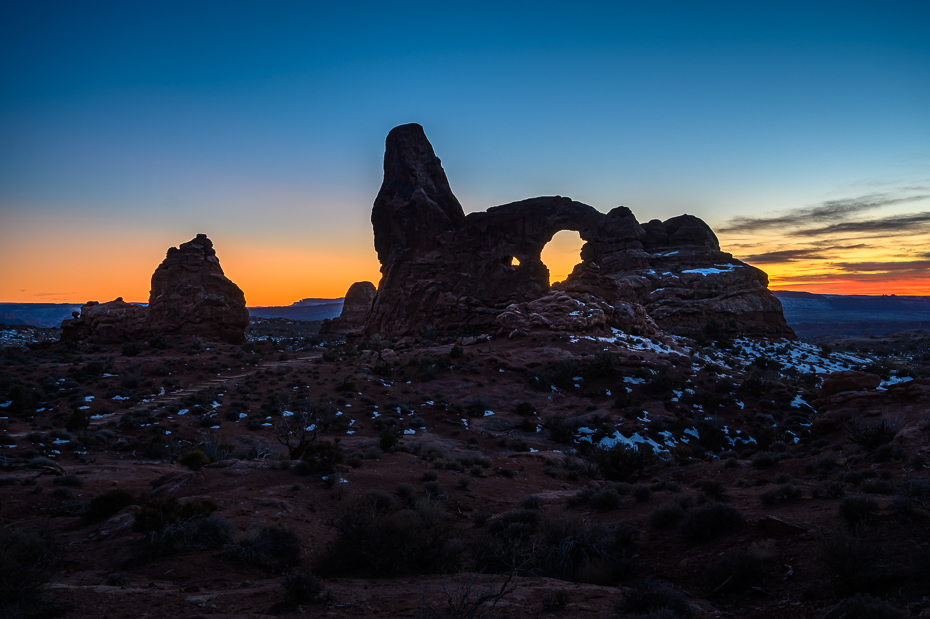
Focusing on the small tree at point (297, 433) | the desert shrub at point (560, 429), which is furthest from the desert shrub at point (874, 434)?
the small tree at point (297, 433)

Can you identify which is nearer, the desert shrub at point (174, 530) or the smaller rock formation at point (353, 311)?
the desert shrub at point (174, 530)

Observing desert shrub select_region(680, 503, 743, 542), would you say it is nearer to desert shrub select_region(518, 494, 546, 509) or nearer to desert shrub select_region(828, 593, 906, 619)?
desert shrub select_region(828, 593, 906, 619)

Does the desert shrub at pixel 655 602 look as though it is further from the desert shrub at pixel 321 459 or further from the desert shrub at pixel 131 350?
the desert shrub at pixel 131 350

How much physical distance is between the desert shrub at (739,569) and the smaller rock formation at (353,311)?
68299 mm

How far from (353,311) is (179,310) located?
1603 inches

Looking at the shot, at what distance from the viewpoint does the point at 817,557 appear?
19.2 feet

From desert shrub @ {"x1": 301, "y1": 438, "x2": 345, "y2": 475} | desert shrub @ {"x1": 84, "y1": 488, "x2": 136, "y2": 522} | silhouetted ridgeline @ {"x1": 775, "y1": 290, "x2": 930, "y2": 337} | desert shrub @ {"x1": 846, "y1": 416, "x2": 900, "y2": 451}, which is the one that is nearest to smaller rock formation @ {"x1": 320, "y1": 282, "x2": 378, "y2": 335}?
desert shrub @ {"x1": 301, "y1": 438, "x2": 345, "y2": 475}

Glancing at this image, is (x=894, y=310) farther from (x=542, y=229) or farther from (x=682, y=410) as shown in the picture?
(x=682, y=410)

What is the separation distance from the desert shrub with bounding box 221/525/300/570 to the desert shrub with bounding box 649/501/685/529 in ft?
20.0

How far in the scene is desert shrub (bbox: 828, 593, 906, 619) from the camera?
4359 millimetres

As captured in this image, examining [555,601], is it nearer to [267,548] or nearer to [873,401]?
[267,548]

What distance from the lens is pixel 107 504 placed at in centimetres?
919

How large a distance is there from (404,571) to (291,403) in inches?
700

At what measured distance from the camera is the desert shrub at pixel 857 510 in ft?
22.2
